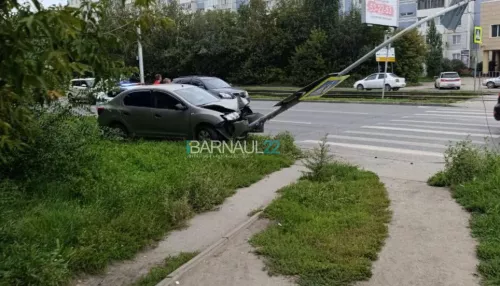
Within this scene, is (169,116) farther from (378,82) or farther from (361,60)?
(378,82)

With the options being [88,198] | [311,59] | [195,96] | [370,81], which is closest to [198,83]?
[195,96]

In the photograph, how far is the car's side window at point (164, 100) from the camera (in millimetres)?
11537

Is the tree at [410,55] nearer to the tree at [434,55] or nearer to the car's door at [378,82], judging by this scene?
the car's door at [378,82]

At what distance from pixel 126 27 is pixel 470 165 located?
599 centimetres

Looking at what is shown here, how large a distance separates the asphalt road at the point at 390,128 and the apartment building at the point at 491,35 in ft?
152

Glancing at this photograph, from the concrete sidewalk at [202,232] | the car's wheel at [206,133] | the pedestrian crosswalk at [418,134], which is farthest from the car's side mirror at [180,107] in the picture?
the concrete sidewalk at [202,232]

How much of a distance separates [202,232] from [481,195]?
12.1ft

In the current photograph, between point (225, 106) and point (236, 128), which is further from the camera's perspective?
point (225, 106)

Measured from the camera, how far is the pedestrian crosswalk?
461 inches

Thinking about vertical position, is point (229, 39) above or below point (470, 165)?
above

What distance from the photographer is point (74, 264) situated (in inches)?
179

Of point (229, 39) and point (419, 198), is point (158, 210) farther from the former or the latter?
point (229, 39)

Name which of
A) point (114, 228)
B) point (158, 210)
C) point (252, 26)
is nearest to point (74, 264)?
point (114, 228)

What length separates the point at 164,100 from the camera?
11.7m
